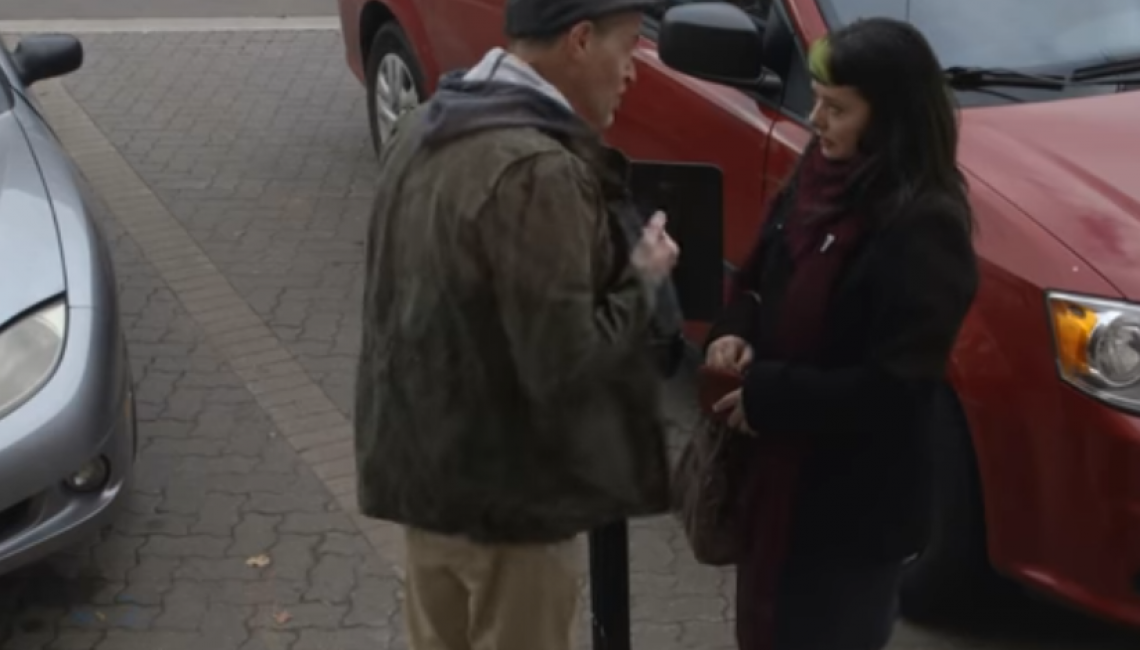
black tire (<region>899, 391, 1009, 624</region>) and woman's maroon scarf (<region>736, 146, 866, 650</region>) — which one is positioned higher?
woman's maroon scarf (<region>736, 146, 866, 650</region>)

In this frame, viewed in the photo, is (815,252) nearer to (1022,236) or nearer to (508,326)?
(508,326)

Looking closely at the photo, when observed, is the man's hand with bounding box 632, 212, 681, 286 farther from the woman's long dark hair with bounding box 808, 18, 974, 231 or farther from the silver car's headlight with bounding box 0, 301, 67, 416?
the silver car's headlight with bounding box 0, 301, 67, 416

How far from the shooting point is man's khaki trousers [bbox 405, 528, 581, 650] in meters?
2.79

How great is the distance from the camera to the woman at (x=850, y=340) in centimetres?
280

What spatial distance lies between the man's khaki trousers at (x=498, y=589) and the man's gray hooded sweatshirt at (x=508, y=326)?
0.07 meters

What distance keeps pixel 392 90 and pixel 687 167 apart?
4.45 m

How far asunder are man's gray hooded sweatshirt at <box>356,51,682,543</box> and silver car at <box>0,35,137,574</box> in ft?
4.84

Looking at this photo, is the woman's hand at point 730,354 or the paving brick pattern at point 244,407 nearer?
the woman's hand at point 730,354

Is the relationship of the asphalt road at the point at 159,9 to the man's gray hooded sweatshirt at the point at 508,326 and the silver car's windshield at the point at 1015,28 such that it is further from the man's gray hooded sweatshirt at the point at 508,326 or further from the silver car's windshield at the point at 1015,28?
the man's gray hooded sweatshirt at the point at 508,326

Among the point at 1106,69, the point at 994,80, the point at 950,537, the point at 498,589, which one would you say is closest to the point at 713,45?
the point at 994,80

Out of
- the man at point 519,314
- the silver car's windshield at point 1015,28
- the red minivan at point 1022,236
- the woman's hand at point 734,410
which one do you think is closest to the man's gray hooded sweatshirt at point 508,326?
the man at point 519,314

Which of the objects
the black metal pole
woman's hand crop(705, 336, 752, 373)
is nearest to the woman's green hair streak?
woman's hand crop(705, 336, 752, 373)

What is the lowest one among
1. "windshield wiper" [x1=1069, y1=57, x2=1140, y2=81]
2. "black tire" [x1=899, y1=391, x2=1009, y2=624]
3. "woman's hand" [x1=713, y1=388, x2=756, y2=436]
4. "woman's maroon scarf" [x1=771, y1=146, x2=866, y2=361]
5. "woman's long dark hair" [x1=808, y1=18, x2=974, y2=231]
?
"black tire" [x1=899, y1=391, x2=1009, y2=624]

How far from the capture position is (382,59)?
24.4ft
